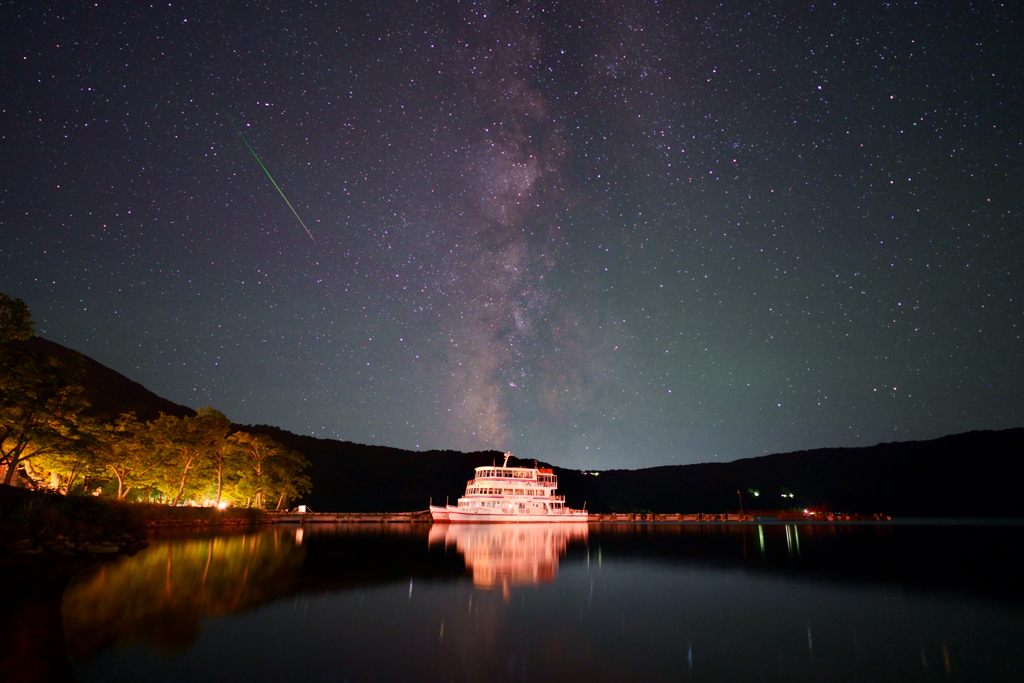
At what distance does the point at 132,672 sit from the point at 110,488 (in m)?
49.8

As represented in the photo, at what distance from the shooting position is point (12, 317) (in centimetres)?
2264

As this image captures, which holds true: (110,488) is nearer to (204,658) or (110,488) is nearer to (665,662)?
(204,658)

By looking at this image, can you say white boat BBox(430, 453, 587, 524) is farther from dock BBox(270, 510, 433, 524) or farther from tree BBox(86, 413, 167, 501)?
tree BBox(86, 413, 167, 501)

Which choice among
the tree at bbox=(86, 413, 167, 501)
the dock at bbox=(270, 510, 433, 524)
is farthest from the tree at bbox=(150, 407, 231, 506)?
the dock at bbox=(270, 510, 433, 524)

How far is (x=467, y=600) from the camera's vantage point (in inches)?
574

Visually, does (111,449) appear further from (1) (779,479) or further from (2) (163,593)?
(1) (779,479)

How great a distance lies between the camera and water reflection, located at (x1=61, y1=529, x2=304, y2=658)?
31.6 feet

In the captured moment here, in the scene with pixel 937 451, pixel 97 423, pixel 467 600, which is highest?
pixel 937 451

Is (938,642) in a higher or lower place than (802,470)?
lower

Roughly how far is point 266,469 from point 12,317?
42.5 m

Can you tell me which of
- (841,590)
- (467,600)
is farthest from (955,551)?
(467,600)

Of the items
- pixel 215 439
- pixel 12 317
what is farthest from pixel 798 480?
pixel 12 317

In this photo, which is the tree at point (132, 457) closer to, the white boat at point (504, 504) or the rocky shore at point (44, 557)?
the rocky shore at point (44, 557)

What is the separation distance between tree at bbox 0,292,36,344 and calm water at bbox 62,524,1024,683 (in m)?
11.6
